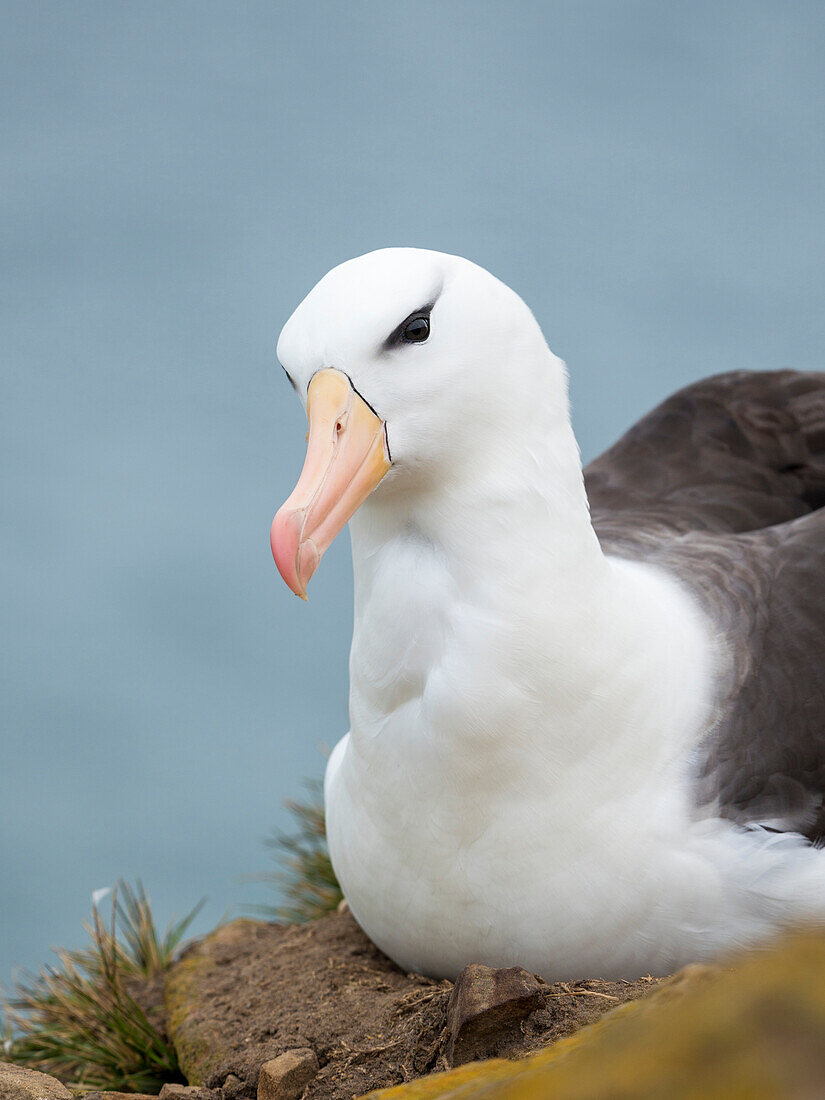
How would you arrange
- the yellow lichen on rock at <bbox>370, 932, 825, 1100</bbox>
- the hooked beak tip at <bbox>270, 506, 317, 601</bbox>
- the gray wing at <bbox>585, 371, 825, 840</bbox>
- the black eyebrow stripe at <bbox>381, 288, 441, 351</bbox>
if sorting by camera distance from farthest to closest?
the gray wing at <bbox>585, 371, 825, 840</bbox> → the black eyebrow stripe at <bbox>381, 288, 441, 351</bbox> → the hooked beak tip at <bbox>270, 506, 317, 601</bbox> → the yellow lichen on rock at <bbox>370, 932, 825, 1100</bbox>

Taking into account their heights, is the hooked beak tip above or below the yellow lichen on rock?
above

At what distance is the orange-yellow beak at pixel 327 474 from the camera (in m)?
2.38

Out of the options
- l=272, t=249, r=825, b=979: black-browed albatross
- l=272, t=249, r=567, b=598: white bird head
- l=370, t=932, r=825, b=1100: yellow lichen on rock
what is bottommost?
l=370, t=932, r=825, b=1100: yellow lichen on rock

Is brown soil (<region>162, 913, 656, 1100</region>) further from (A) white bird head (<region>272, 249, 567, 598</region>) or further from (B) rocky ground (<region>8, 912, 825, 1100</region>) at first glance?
(A) white bird head (<region>272, 249, 567, 598</region>)

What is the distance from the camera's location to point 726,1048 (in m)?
1.01

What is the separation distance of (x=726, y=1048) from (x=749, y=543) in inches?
100

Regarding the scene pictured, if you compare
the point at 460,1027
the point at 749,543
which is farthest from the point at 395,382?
the point at 749,543

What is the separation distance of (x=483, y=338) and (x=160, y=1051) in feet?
6.88

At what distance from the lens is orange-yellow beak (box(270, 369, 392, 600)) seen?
7.82ft

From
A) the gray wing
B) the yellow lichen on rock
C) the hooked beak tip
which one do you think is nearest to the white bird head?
the hooked beak tip

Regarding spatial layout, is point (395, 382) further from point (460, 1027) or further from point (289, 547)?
point (460, 1027)

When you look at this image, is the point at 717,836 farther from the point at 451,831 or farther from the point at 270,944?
the point at 270,944

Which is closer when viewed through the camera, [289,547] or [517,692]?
[289,547]

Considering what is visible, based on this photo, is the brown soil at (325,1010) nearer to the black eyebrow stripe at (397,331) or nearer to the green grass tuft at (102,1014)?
the green grass tuft at (102,1014)
